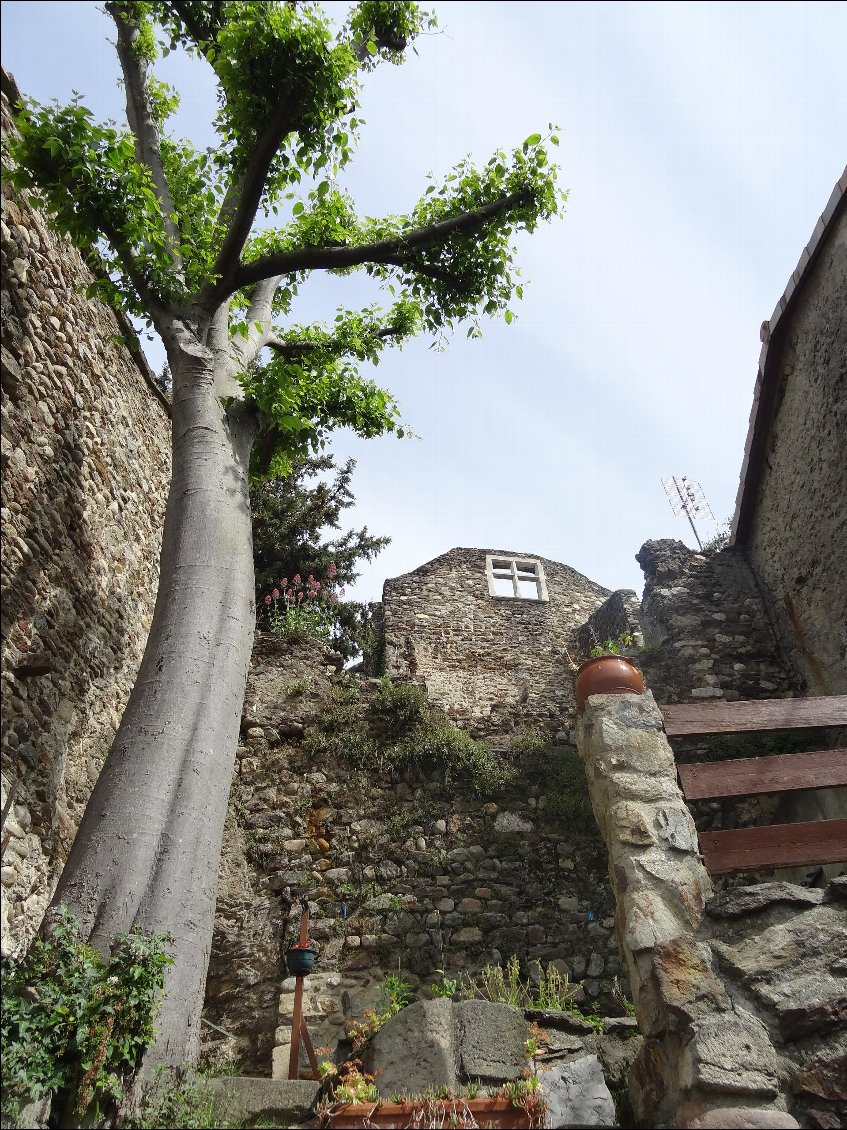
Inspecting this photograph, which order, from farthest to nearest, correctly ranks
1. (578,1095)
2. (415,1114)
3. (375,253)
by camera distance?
(375,253) → (578,1095) → (415,1114)

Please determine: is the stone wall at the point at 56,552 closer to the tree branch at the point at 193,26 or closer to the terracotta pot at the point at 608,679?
the tree branch at the point at 193,26

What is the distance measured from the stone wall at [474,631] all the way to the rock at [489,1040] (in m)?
6.57

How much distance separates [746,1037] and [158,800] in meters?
2.49

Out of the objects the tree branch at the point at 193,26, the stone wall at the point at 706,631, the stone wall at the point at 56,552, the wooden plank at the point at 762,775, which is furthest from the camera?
the stone wall at the point at 706,631

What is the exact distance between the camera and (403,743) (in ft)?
21.2

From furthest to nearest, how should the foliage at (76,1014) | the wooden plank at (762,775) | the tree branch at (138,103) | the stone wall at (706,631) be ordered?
the stone wall at (706,631) < the tree branch at (138,103) < the wooden plank at (762,775) < the foliage at (76,1014)

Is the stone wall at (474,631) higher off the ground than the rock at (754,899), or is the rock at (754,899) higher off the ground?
the stone wall at (474,631)

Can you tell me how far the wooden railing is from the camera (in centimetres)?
366

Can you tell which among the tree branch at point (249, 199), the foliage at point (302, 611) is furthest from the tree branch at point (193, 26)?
the foliage at point (302, 611)

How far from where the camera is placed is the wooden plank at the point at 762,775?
12.6ft

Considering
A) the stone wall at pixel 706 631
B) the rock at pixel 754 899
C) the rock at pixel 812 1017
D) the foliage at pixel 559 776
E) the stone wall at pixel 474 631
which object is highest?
the stone wall at pixel 474 631

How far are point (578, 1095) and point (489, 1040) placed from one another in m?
0.45

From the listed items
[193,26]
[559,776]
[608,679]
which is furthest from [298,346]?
[559,776]

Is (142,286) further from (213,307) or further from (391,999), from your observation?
(391,999)
